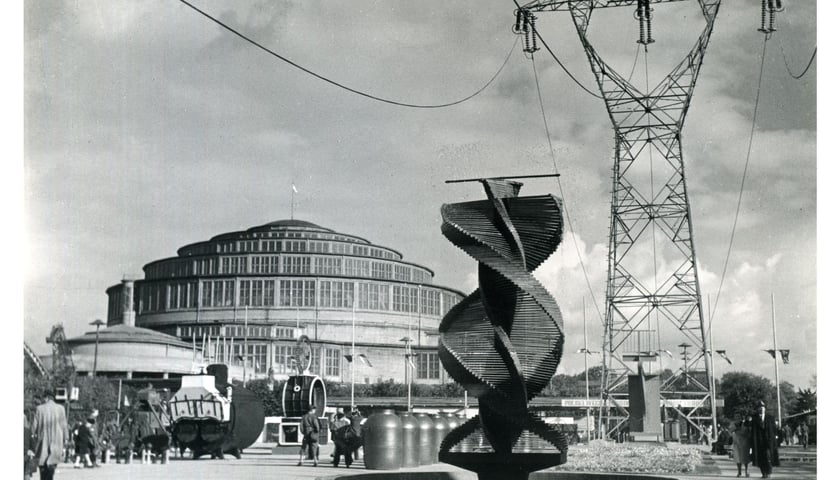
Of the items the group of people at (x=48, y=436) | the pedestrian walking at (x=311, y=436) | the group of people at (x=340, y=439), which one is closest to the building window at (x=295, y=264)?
the group of people at (x=340, y=439)

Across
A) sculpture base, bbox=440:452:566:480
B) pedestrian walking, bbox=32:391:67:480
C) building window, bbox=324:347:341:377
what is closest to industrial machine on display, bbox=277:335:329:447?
sculpture base, bbox=440:452:566:480

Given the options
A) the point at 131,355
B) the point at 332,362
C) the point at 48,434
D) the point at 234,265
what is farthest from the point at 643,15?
the point at 234,265

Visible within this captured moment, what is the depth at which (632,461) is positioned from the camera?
2523 cm

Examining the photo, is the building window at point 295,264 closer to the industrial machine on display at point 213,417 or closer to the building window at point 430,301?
the building window at point 430,301

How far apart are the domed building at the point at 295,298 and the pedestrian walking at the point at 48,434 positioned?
95.0 m

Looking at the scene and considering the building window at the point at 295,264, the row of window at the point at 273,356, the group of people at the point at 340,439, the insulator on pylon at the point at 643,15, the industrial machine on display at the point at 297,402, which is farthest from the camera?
the building window at the point at 295,264

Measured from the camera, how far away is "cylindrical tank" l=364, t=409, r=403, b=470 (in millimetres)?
25719

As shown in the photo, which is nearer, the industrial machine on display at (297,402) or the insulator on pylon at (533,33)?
the insulator on pylon at (533,33)

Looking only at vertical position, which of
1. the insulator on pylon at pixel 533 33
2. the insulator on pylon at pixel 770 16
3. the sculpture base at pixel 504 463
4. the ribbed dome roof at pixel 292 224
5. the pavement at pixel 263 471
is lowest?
the pavement at pixel 263 471

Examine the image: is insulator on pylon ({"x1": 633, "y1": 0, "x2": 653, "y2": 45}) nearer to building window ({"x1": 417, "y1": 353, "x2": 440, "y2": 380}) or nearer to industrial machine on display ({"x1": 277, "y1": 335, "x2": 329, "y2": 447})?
industrial machine on display ({"x1": 277, "y1": 335, "x2": 329, "y2": 447})

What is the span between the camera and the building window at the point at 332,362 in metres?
111

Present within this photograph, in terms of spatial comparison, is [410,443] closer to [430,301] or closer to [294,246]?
[294,246]

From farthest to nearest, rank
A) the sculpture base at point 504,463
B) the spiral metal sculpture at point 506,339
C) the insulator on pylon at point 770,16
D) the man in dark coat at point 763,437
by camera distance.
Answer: the insulator on pylon at point 770,16
the man in dark coat at point 763,437
the spiral metal sculpture at point 506,339
the sculpture base at point 504,463
